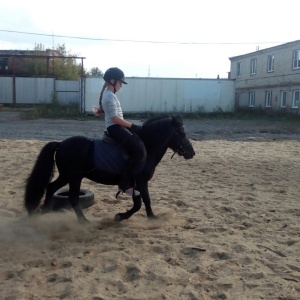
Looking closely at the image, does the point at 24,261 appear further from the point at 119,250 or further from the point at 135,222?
the point at 135,222

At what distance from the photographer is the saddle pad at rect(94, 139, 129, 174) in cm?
673

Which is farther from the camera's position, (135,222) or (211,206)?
(211,206)

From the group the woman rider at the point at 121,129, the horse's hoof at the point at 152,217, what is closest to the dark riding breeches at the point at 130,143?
the woman rider at the point at 121,129

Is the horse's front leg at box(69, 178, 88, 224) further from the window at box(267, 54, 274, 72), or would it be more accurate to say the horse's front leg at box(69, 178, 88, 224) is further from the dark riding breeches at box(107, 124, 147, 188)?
the window at box(267, 54, 274, 72)

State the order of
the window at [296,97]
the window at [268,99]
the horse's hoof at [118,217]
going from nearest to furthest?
the horse's hoof at [118,217]
the window at [296,97]
the window at [268,99]

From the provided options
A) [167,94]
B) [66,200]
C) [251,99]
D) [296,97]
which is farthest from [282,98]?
[66,200]

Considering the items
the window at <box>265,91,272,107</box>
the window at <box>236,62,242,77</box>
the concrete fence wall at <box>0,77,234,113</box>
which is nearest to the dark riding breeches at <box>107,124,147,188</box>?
the concrete fence wall at <box>0,77,234,113</box>

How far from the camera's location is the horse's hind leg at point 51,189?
278 inches

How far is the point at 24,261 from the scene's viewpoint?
209 inches

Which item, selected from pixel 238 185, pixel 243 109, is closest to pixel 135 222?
pixel 238 185

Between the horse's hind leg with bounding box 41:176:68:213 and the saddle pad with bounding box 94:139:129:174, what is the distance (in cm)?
68

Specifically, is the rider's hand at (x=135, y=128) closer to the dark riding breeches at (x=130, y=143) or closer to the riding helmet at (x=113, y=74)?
the dark riding breeches at (x=130, y=143)

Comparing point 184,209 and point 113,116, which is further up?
point 113,116

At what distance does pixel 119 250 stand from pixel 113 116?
1936mm
